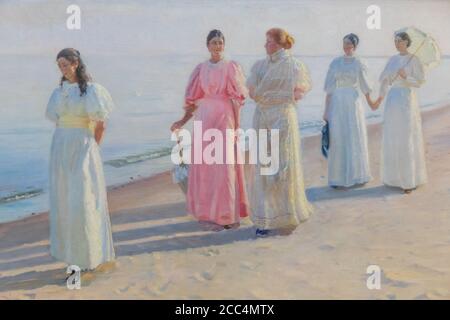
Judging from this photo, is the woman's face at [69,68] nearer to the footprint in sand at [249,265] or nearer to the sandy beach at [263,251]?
the sandy beach at [263,251]

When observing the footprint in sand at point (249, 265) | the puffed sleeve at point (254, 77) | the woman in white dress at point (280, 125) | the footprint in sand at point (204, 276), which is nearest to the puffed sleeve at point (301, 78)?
the woman in white dress at point (280, 125)

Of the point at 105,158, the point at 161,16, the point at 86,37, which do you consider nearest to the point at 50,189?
the point at 105,158

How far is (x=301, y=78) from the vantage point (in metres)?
3.65

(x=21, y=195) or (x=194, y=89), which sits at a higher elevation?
(x=194, y=89)

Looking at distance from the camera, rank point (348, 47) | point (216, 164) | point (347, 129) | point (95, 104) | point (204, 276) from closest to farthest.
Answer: point (95, 104) < point (204, 276) < point (216, 164) < point (348, 47) < point (347, 129)

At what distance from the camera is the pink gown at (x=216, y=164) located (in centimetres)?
372

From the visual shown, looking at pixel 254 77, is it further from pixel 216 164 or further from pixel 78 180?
pixel 78 180

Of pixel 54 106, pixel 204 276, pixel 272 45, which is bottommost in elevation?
pixel 204 276

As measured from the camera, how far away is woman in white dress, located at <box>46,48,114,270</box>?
3283 mm

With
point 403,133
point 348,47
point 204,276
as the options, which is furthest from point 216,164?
point 403,133

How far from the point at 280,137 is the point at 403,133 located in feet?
3.33

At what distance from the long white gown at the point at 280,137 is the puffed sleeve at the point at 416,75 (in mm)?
796

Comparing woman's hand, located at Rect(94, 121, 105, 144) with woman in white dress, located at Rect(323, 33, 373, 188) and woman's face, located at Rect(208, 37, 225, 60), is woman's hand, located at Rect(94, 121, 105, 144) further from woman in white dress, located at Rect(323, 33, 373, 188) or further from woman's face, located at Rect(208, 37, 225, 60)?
woman in white dress, located at Rect(323, 33, 373, 188)
